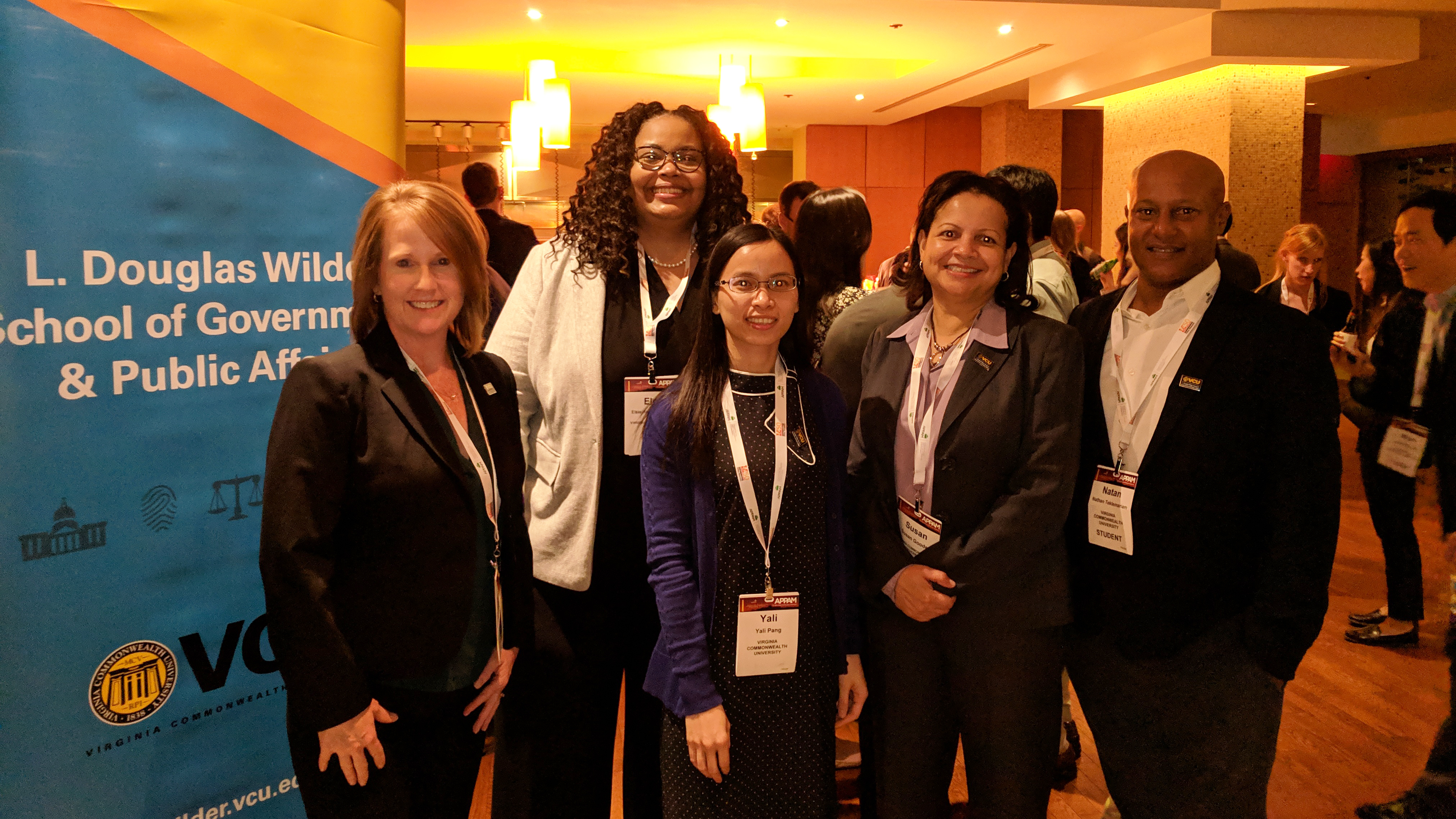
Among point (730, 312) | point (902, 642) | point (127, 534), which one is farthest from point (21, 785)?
point (902, 642)

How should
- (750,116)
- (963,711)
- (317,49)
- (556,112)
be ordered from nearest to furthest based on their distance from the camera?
(963,711) → (317,49) → (556,112) → (750,116)

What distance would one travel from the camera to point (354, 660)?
55.6 inches

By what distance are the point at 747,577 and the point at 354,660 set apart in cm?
67

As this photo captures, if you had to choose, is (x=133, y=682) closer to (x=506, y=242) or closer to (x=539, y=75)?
(x=506, y=242)

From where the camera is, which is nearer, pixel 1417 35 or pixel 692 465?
pixel 692 465

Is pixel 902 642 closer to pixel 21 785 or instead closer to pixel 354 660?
pixel 354 660

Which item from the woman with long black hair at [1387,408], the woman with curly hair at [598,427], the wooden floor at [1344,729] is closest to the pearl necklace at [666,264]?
the woman with curly hair at [598,427]

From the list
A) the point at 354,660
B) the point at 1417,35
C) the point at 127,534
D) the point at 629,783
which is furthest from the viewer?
the point at 1417,35

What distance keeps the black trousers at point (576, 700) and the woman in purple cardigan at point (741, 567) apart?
0.71ft

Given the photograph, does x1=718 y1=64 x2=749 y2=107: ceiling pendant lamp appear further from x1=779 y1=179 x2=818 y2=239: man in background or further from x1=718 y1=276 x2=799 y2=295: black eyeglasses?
x1=718 y1=276 x2=799 y2=295: black eyeglasses

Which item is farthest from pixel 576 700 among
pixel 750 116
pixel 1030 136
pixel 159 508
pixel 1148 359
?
pixel 1030 136

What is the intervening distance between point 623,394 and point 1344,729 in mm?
3057

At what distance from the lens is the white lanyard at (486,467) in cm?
155

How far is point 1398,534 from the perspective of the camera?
4008 mm
